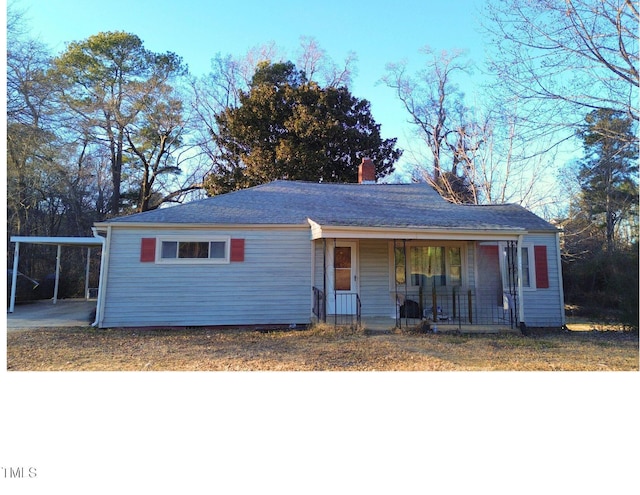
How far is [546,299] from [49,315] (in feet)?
43.3

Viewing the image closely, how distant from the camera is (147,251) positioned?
29.2 ft

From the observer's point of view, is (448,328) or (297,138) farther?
(297,138)

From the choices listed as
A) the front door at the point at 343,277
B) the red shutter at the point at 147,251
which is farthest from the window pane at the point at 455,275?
the red shutter at the point at 147,251

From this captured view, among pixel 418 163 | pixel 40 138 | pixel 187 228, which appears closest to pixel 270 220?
pixel 187 228

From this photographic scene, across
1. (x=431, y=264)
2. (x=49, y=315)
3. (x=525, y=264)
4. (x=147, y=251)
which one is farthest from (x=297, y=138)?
(x=49, y=315)

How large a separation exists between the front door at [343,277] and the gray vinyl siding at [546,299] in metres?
4.33

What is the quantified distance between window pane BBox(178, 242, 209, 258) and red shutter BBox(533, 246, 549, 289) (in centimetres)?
820

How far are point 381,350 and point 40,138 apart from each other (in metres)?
13.3

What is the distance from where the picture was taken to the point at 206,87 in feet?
75.6

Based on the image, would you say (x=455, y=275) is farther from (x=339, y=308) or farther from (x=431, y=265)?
(x=339, y=308)

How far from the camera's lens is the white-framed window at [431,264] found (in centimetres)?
998

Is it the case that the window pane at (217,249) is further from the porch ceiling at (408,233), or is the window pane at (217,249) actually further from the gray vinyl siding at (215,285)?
the porch ceiling at (408,233)
